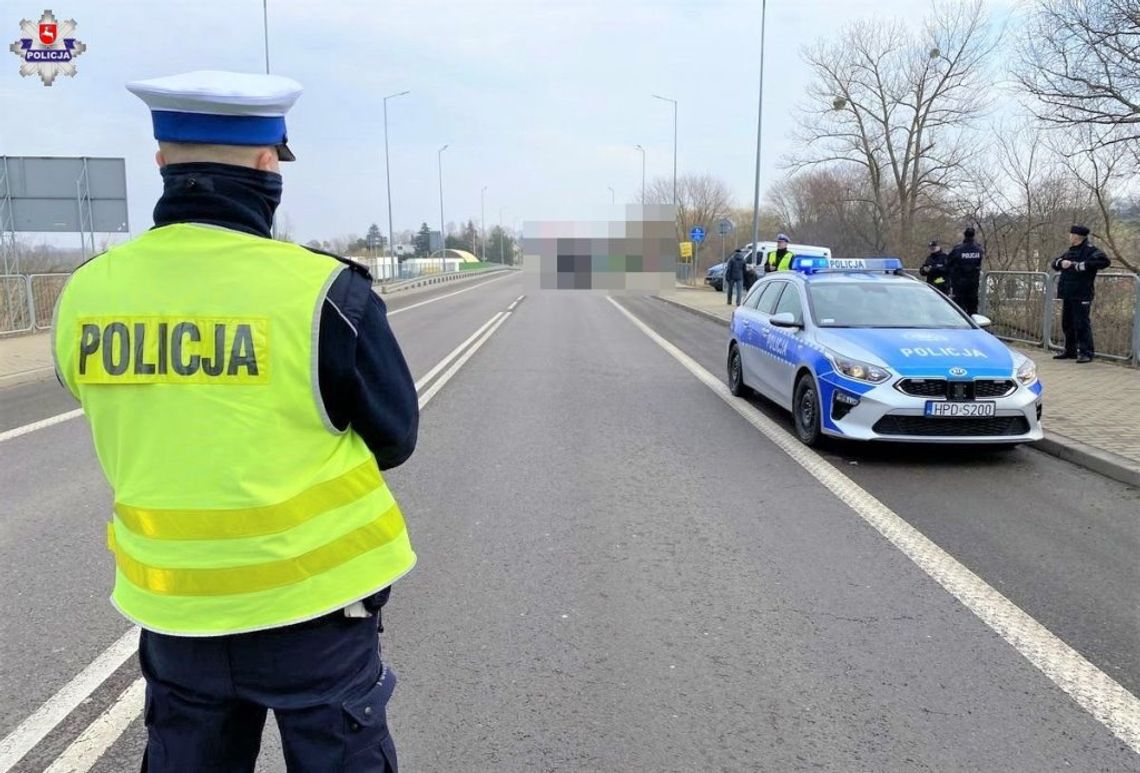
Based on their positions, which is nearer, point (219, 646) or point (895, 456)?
point (219, 646)

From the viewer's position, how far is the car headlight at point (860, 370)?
21.9 feet

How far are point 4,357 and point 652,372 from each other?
411 inches

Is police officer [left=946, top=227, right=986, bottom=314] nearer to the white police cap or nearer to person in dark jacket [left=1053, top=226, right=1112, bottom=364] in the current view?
person in dark jacket [left=1053, top=226, right=1112, bottom=364]

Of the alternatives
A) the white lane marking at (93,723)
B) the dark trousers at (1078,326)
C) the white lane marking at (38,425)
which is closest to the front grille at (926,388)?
the white lane marking at (93,723)

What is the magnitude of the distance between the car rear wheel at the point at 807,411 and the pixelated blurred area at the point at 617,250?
14.2 meters

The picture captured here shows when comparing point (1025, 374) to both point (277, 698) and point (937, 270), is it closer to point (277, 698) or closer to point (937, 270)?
point (277, 698)

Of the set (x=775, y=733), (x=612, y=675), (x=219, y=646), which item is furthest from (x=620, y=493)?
(x=219, y=646)

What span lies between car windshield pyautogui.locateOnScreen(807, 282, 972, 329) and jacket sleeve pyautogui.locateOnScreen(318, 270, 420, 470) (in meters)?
6.57

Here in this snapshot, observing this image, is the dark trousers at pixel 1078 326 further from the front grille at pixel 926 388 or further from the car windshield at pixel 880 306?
the front grille at pixel 926 388

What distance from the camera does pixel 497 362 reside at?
1352cm

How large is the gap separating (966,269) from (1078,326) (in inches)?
114

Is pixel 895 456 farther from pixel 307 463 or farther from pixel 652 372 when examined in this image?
pixel 307 463

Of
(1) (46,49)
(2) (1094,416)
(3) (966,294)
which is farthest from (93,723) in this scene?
(1) (46,49)

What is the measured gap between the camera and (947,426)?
660 cm
